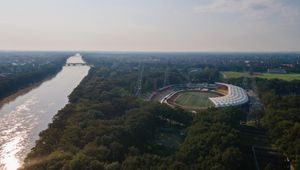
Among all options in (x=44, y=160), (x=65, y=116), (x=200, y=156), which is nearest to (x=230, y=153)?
(x=200, y=156)

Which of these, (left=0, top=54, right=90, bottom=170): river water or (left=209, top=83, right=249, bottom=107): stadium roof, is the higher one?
(left=209, top=83, right=249, bottom=107): stadium roof

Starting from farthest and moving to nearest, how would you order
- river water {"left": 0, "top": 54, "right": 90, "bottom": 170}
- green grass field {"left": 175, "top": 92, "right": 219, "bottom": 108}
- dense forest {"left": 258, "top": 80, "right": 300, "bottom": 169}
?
green grass field {"left": 175, "top": 92, "right": 219, "bottom": 108} → river water {"left": 0, "top": 54, "right": 90, "bottom": 170} → dense forest {"left": 258, "top": 80, "right": 300, "bottom": 169}

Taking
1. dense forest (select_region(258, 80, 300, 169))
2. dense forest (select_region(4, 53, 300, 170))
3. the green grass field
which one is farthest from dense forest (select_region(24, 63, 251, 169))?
the green grass field

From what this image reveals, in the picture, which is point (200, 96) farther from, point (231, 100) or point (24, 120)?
point (24, 120)

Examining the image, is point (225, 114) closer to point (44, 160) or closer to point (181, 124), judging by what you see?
point (181, 124)

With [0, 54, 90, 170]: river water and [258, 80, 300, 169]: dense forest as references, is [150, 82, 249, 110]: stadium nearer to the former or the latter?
[258, 80, 300, 169]: dense forest

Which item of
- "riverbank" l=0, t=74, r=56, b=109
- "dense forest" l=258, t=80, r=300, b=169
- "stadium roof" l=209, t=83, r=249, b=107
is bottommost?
"riverbank" l=0, t=74, r=56, b=109
